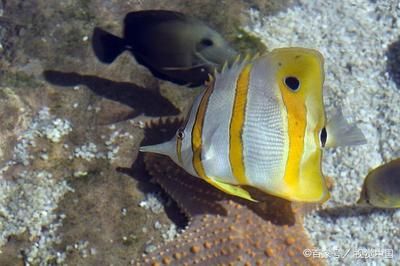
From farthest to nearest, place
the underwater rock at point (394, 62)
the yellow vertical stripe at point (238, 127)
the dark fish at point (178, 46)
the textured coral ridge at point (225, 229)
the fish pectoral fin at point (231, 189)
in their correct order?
the underwater rock at point (394, 62), the dark fish at point (178, 46), the textured coral ridge at point (225, 229), the fish pectoral fin at point (231, 189), the yellow vertical stripe at point (238, 127)

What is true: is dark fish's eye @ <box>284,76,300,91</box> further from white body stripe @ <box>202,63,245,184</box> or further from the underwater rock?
the underwater rock

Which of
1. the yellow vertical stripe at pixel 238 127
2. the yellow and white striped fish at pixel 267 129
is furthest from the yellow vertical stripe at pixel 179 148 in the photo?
the yellow vertical stripe at pixel 238 127

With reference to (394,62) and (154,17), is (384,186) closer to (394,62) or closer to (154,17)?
(394,62)

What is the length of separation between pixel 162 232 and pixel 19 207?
82 centimetres

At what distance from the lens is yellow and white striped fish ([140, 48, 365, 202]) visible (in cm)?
252

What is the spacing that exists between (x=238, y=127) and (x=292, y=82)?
355 mm

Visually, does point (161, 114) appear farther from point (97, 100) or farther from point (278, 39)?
point (278, 39)

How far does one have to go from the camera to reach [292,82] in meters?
2.60

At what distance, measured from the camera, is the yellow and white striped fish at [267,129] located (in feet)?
8.27

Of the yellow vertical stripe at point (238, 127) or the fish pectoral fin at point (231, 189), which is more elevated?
the yellow vertical stripe at point (238, 127)

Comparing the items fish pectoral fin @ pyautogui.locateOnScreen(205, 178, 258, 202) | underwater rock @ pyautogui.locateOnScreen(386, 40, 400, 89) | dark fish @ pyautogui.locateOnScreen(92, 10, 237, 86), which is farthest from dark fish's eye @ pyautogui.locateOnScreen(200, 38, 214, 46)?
underwater rock @ pyautogui.locateOnScreen(386, 40, 400, 89)

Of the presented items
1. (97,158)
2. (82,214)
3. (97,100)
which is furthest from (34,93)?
(82,214)

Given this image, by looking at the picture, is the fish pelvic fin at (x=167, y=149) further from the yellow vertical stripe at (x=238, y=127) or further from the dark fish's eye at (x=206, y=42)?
the dark fish's eye at (x=206, y=42)

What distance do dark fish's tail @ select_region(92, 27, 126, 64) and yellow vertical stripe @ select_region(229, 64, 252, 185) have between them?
1130mm
